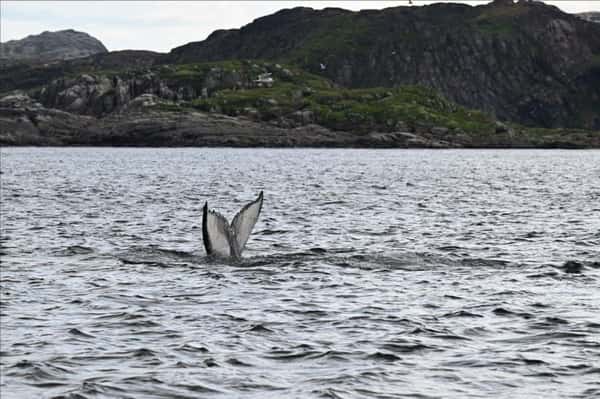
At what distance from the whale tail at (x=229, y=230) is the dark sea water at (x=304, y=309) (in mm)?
746

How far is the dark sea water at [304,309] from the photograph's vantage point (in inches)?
728

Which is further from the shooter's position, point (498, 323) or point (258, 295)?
point (258, 295)

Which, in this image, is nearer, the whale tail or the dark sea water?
the dark sea water

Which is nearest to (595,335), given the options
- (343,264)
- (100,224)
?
(343,264)

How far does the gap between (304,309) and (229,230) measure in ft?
21.8

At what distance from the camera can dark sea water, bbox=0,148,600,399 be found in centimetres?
1848

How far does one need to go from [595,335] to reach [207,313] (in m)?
10.8

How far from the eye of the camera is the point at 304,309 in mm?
26406

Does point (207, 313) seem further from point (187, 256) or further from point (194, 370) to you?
point (187, 256)

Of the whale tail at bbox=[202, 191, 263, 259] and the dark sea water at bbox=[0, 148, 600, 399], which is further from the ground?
the whale tail at bbox=[202, 191, 263, 259]

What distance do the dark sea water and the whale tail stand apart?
2.45 ft

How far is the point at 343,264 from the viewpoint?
36.1 m

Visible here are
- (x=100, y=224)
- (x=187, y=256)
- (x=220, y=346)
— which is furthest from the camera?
(x=100, y=224)

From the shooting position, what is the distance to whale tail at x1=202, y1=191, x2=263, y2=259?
30.5m
